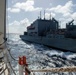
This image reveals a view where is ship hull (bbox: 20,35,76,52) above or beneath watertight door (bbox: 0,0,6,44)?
beneath

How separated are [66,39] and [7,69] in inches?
538

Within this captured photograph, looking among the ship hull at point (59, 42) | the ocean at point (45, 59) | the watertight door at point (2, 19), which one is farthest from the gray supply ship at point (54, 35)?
the watertight door at point (2, 19)

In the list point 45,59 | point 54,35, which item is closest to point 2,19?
point 45,59

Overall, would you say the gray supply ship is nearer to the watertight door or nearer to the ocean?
the ocean

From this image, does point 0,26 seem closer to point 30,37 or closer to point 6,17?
point 6,17

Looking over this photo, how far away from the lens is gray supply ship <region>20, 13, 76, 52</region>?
48.3 ft

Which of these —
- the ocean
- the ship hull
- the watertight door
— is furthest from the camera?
the ship hull

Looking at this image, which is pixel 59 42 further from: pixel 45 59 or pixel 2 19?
pixel 2 19

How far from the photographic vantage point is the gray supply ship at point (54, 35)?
14.7 m

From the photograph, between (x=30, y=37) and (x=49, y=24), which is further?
(x=30, y=37)

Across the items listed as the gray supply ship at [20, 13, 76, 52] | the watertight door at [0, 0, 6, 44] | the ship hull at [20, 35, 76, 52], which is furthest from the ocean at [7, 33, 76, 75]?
the gray supply ship at [20, 13, 76, 52]

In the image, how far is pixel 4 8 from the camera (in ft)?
5.20

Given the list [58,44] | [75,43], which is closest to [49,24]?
[58,44]

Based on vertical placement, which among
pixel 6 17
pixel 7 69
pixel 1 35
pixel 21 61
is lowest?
pixel 7 69
